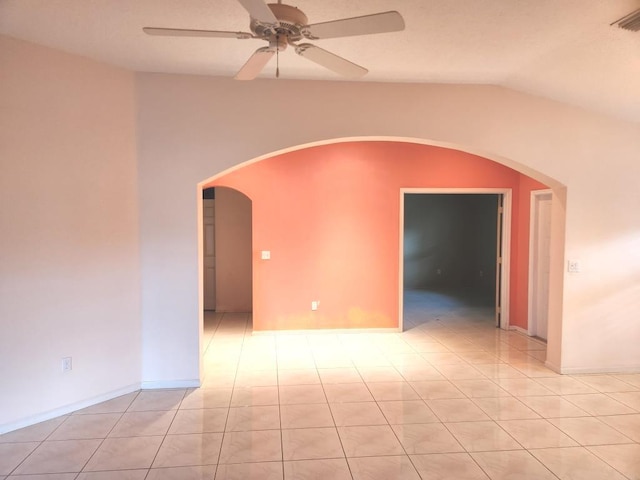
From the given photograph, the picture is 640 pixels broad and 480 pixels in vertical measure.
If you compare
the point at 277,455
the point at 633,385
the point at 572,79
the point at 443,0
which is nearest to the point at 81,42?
the point at 443,0

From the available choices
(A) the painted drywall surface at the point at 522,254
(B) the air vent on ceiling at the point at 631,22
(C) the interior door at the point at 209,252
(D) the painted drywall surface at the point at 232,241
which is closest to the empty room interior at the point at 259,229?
(B) the air vent on ceiling at the point at 631,22

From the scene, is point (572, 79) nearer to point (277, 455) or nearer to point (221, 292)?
point (277, 455)

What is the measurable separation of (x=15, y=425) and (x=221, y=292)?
4.09 metres

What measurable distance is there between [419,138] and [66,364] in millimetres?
3518

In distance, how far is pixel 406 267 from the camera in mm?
9984

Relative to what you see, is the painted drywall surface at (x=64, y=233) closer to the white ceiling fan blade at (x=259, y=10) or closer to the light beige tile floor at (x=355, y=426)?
the light beige tile floor at (x=355, y=426)

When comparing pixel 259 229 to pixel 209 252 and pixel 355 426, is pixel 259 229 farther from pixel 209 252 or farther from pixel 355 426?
pixel 355 426

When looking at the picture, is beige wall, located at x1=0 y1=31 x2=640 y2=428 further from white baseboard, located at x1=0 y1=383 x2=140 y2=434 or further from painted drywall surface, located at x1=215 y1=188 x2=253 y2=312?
painted drywall surface, located at x1=215 y1=188 x2=253 y2=312

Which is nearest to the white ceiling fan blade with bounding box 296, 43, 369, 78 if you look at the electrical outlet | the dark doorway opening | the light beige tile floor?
the light beige tile floor

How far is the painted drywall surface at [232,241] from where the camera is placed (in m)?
7.07

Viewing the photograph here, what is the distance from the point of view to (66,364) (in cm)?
341

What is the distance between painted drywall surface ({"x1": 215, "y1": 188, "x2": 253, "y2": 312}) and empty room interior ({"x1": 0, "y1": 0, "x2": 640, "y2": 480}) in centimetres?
→ 144

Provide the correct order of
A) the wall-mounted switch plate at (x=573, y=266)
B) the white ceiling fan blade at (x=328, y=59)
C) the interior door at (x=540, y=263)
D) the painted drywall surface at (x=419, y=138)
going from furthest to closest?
the interior door at (x=540, y=263)
the wall-mounted switch plate at (x=573, y=266)
the painted drywall surface at (x=419, y=138)
the white ceiling fan blade at (x=328, y=59)

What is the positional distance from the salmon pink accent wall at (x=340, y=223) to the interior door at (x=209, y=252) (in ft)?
5.49
